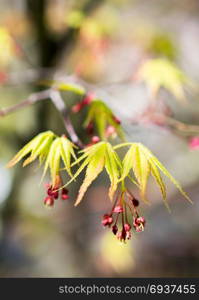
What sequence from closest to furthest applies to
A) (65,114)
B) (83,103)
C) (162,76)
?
(65,114) < (83,103) < (162,76)

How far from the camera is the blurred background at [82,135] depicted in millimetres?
2748

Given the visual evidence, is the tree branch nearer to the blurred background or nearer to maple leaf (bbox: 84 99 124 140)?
maple leaf (bbox: 84 99 124 140)

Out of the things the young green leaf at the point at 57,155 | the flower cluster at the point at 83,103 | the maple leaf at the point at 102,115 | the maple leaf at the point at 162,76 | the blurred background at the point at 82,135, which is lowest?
the young green leaf at the point at 57,155

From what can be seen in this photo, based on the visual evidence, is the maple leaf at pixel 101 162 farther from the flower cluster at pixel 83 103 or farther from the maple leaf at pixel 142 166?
the flower cluster at pixel 83 103

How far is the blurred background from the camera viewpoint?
9.02 ft

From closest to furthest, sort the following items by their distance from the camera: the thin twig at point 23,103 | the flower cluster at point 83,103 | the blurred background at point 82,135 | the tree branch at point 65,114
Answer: the tree branch at point 65,114, the thin twig at point 23,103, the flower cluster at point 83,103, the blurred background at point 82,135

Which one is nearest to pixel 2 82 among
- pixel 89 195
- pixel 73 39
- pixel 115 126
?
pixel 73 39

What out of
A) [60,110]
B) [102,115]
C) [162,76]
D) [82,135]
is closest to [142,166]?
[102,115]

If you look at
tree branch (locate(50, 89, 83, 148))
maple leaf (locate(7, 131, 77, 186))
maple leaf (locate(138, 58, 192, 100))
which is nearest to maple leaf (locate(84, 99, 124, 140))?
tree branch (locate(50, 89, 83, 148))

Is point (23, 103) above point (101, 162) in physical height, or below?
above

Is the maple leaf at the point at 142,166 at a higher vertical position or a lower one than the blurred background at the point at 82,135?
lower

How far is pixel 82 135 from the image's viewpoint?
12.8 feet

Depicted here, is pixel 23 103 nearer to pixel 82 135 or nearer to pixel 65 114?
pixel 65 114

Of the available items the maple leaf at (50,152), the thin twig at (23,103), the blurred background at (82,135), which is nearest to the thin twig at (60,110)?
the thin twig at (23,103)
